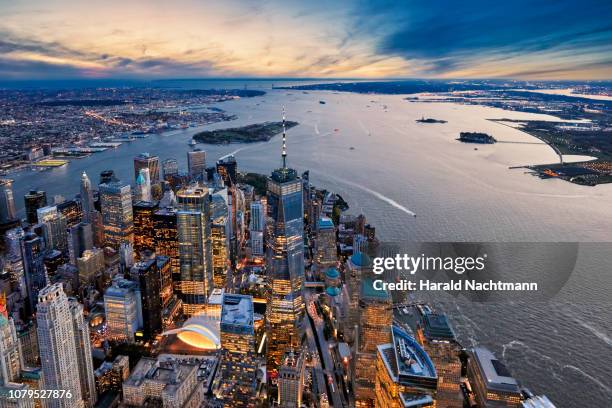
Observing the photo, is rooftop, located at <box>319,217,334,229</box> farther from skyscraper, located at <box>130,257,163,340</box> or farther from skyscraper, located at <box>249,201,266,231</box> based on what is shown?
skyscraper, located at <box>130,257,163,340</box>

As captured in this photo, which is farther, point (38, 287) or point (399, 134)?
point (399, 134)

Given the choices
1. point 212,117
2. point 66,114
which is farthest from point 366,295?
point 66,114

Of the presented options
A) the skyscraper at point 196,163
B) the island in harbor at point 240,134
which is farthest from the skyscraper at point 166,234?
the island in harbor at point 240,134

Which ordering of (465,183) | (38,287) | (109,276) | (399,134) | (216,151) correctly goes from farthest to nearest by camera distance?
(399,134)
(216,151)
(465,183)
(109,276)
(38,287)

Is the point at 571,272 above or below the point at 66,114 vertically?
below

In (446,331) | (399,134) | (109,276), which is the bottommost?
(109,276)

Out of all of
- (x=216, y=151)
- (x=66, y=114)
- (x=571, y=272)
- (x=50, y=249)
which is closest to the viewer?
(x=571, y=272)

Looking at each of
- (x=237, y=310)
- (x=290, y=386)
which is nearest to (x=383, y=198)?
(x=237, y=310)

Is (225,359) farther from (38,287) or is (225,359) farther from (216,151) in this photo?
(216,151)
